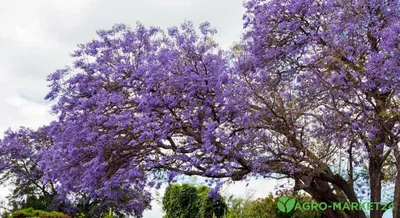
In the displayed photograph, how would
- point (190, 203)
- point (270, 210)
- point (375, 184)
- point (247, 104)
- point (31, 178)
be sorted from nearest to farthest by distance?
point (247, 104) → point (375, 184) → point (270, 210) → point (190, 203) → point (31, 178)

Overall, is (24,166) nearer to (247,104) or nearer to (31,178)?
(31,178)

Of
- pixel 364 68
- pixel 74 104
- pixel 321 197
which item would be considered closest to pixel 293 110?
pixel 364 68

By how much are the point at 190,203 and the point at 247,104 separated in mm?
6864

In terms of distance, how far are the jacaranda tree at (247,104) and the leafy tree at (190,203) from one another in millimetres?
4319

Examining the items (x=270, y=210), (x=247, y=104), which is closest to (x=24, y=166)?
(x=270, y=210)

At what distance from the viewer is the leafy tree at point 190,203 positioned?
15234 mm

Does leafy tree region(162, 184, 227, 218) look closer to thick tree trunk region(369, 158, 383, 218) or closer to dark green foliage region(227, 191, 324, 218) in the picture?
dark green foliage region(227, 191, 324, 218)

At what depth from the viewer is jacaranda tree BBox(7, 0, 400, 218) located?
9.95 meters

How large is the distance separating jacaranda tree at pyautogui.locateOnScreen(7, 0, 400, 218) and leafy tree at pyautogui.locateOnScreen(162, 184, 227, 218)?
14.2 ft

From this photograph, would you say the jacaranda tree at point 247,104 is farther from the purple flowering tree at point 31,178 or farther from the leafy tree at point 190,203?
the purple flowering tree at point 31,178

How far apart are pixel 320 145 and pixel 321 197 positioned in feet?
4.78

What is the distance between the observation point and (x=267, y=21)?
1146 cm

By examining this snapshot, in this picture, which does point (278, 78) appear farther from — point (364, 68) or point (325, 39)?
point (364, 68)

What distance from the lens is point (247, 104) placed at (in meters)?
10.1
